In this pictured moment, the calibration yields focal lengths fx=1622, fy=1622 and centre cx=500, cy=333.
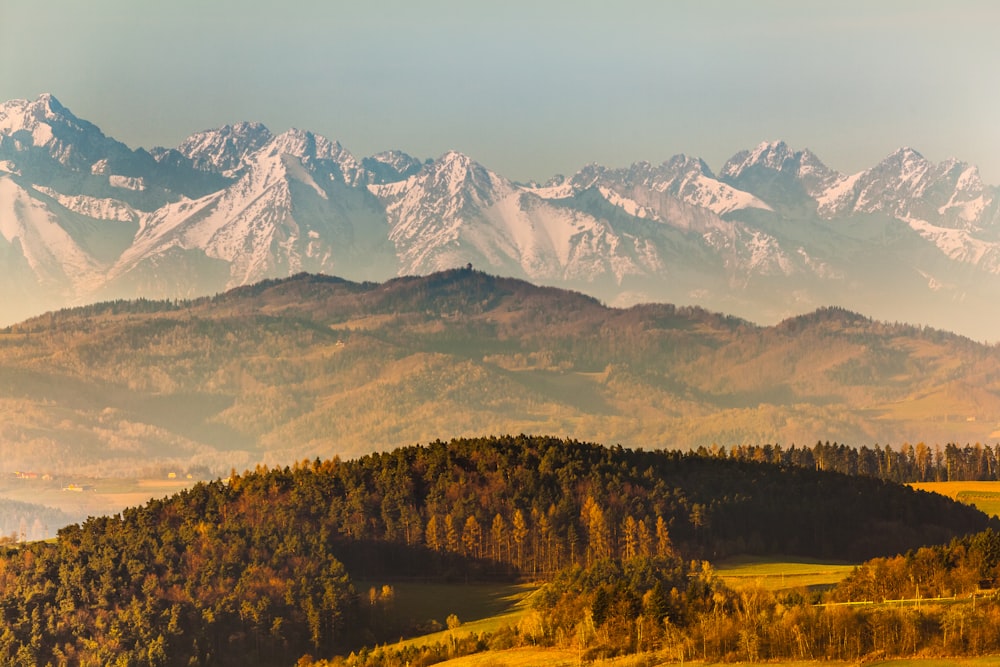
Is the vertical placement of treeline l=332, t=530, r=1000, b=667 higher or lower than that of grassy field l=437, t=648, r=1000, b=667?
higher

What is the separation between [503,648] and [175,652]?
4339 centimetres

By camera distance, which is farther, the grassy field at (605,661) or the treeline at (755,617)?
the treeline at (755,617)

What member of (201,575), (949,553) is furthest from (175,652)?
(949,553)

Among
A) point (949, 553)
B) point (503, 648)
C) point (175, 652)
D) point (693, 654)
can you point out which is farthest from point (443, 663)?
point (949, 553)

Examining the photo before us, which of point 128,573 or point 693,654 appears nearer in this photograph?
point 693,654

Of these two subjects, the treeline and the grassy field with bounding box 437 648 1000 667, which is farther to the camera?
the treeline

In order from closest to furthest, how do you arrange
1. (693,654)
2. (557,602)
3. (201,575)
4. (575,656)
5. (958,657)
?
1. (958,657)
2. (693,654)
3. (575,656)
4. (557,602)
5. (201,575)

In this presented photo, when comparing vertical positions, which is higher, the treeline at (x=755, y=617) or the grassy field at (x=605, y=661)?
the treeline at (x=755, y=617)

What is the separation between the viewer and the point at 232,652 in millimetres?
182625

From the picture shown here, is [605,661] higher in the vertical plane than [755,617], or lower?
lower

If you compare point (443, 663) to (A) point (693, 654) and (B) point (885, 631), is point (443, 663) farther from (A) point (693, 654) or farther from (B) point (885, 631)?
(B) point (885, 631)

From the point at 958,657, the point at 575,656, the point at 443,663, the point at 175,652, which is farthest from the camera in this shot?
the point at 175,652

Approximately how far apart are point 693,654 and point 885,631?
15.8m

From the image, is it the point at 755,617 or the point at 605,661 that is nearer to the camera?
the point at 605,661
